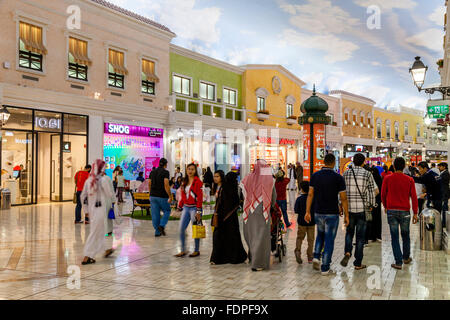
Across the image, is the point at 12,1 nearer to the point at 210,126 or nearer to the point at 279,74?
the point at 210,126

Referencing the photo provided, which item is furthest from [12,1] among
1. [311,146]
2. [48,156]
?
[311,146]

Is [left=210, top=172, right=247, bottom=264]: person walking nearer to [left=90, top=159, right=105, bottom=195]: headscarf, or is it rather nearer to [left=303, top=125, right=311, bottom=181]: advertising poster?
[left=90, top=159, right=105, bottom=195]: headscarf

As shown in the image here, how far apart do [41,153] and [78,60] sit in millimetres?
4208

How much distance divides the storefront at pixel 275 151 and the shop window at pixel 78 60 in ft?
43.8

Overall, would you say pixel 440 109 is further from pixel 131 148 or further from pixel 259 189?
pixel 131 148

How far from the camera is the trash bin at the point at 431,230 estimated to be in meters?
8.07

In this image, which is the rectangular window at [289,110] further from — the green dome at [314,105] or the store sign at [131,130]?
the green dome at [314,105]

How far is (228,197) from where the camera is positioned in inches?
276

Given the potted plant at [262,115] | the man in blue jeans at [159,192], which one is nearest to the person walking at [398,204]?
the man in blue jeans at [159,192]

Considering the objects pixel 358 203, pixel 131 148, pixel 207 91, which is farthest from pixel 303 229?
pixel 207 91

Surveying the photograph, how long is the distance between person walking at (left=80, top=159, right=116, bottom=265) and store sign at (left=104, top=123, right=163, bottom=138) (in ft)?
39.2

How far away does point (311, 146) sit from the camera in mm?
14898

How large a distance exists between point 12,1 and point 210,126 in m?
12.4

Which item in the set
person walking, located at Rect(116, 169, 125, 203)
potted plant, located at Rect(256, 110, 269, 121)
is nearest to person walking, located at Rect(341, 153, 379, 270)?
person walking, located at Rect(116, 169, 125, 203)
